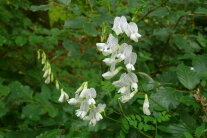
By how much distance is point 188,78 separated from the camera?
147cm

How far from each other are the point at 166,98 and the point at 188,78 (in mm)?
177

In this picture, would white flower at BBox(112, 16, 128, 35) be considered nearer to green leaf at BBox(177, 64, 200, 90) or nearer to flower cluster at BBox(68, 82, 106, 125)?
flower cluster at BBox(68, 82, 106, 125)

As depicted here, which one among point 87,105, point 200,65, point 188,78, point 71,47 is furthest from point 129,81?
point 71,47

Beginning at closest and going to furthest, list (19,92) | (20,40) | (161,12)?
(161,12) → (19,92) → (20,40)

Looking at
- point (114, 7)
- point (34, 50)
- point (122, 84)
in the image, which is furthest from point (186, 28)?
point (122, 84)

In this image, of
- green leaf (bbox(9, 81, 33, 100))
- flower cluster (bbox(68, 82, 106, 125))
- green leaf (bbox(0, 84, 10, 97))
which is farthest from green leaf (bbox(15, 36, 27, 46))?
flower cluster (bbox(68, 82, 106, 125))

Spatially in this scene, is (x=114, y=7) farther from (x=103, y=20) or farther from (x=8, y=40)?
(x=8, y=40)

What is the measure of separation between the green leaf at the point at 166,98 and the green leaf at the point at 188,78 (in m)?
0.06

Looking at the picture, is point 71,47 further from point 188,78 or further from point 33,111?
point 188,78

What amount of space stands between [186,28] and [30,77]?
2.04 metres

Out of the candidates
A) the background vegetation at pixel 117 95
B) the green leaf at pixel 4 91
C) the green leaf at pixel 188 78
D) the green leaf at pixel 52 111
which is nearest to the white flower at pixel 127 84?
the background vegetation at pixel 117 95

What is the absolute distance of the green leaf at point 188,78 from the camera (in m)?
1.45

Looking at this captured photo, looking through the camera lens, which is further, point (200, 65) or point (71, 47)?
point (71, 47)

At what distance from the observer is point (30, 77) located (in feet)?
11.5
